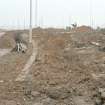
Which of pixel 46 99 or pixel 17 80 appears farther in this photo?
pixel 17 80

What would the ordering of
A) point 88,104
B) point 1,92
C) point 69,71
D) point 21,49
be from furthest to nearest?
point 21,49 < point 69,71 < point 1,92 < point 88,104

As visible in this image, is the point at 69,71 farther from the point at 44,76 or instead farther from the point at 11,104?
the point at 11,104

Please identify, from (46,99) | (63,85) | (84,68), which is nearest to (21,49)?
(84,68)

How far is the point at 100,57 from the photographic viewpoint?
20.2 metres

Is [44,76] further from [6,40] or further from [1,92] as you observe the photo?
[6,40]

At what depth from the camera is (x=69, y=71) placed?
15914 mm

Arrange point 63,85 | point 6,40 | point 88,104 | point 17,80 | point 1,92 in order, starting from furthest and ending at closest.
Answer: point 6,40
point 17,80
point 63,85
point 1,92
point 88,104

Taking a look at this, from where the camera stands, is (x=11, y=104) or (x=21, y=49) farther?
(x=21, y=49)

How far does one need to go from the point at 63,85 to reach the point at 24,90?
152cm

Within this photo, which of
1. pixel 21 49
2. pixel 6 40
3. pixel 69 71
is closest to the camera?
pixel 69 71

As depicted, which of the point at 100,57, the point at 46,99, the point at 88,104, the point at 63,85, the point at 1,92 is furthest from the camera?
the point at 100,57

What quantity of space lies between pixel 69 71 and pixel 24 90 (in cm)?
446

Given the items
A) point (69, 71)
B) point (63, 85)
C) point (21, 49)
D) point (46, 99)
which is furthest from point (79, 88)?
point (21, 49)

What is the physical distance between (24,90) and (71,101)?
226 cm
